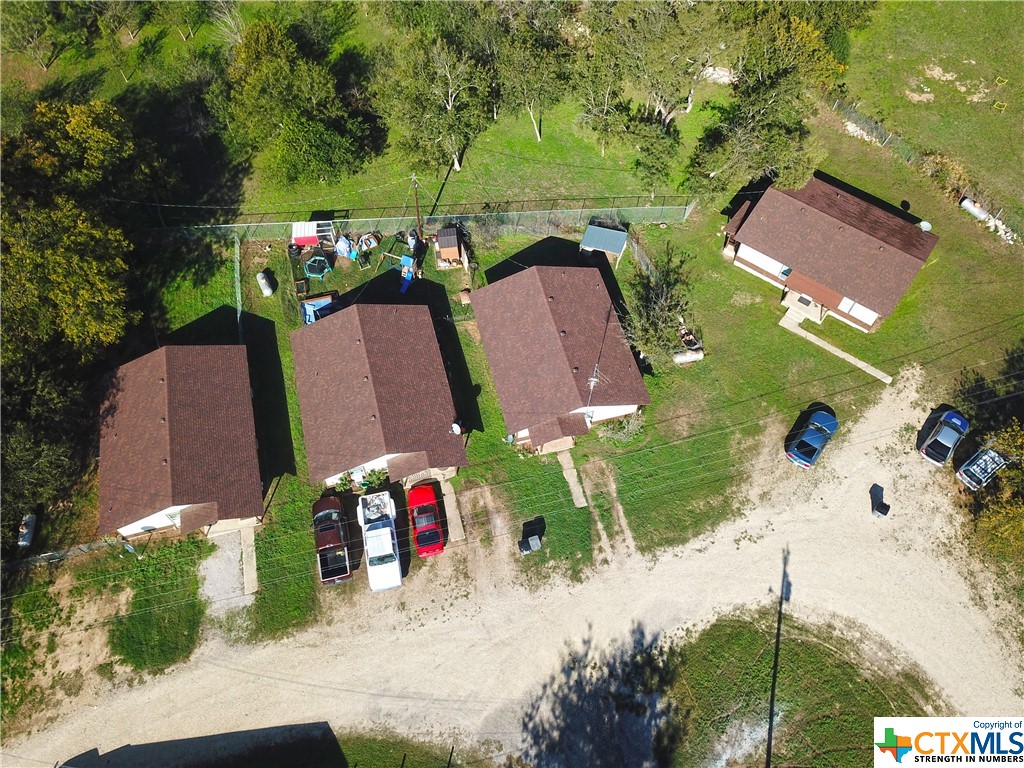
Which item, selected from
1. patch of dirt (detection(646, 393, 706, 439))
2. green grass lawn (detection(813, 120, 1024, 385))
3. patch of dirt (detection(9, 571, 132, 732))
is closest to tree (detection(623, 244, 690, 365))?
Result: patch of dirt (detection(646, 393, 706, 439))

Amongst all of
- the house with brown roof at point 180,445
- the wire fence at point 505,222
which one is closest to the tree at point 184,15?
the wire fence at point 505,222

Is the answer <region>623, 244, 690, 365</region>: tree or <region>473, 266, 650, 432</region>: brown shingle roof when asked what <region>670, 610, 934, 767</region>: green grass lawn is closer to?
<region>473, 266, 650, 432</region>: brown shingle roof

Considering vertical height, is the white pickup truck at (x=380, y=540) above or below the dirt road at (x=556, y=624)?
above

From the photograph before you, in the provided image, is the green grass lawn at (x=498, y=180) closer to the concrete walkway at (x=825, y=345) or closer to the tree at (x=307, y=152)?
the tree at (x=307, y=152)

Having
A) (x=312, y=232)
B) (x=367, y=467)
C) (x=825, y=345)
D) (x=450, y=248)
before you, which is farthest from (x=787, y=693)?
(x=312, y=232)

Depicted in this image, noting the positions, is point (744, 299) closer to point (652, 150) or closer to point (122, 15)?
point (652, 150)

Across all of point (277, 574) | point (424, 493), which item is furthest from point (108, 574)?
point (424, 493)
